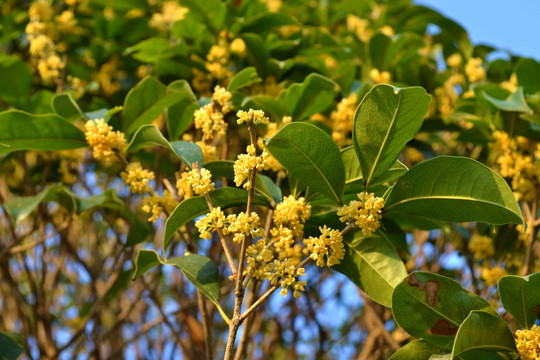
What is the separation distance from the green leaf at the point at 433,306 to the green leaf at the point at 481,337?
0.04 m

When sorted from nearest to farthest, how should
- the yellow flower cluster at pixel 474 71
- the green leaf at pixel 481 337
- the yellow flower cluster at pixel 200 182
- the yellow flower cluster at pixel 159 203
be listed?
the green leaf at pixel 481 337, the yellow flower cluster at pixel 200 182, the yellow flower cluster at pixel 159 203, the yellow flower cluster at pixel 474 71

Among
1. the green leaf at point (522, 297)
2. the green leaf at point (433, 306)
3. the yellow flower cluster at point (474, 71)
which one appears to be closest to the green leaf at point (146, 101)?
the green leaf at point (433, 306)

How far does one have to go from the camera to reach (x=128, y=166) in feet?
4.42

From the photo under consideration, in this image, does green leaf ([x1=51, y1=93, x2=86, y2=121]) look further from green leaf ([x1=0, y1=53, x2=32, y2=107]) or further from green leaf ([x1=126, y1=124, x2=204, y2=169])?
green leaf ([x1=0, y1=53, x2=32, y2=107])

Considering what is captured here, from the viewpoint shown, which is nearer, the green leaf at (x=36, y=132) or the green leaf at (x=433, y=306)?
the green leaf at (x=433, y=306)

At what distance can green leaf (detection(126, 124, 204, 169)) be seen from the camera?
122 centimetres

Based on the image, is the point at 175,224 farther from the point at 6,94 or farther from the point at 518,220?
the point at 6,94

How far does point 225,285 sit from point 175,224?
162 centimetres

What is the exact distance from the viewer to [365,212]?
104 centimetres

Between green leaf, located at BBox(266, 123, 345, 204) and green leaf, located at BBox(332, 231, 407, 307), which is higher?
green leaf, located at BBox(266, 123, 345, 204)

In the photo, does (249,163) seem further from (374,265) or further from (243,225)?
(374,265)

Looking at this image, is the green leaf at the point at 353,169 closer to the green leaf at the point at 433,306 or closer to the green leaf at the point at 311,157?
the green leaf at the point at 311,157

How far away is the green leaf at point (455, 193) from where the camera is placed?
1.03 meters

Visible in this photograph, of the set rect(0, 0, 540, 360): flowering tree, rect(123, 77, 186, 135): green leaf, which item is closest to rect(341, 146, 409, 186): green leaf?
rect(0, 0, 540, 360): flowering tree
